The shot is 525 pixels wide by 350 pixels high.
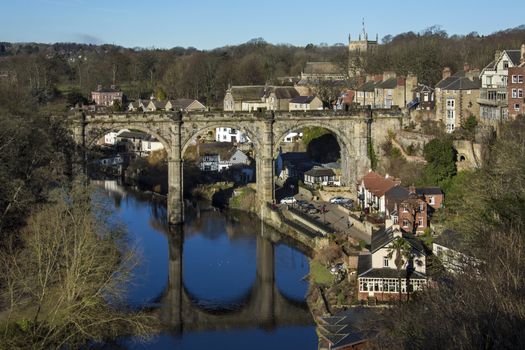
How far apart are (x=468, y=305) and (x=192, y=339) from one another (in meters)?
12.2

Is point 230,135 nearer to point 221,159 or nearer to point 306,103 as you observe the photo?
point 306,103

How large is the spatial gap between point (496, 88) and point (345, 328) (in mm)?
23592

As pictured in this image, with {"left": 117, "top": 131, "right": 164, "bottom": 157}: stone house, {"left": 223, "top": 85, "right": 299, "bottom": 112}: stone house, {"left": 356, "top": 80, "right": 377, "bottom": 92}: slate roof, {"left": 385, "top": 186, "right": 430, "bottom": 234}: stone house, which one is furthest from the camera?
{"left": 223, "top": 85, "right": 299, "bottom": 112}: stone house

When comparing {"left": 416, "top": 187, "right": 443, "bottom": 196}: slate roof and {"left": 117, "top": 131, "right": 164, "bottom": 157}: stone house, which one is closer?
{"left": 416, "top": 187, "right": 443, "bottom": 196}: slate roof

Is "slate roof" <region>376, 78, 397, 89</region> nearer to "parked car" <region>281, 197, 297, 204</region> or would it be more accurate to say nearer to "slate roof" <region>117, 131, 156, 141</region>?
"parked car" <region>281, 197, 297, 204</region>

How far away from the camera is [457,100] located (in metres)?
46.8

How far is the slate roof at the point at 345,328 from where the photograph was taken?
77.3ft

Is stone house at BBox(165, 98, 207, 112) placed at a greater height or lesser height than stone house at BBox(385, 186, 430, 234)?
greater

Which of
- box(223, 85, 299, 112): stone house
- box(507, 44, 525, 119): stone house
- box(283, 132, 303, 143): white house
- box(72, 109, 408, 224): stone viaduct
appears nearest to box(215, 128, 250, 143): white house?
box(223, 85, 299, 112): stone house

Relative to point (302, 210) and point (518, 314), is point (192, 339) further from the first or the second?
point (302, 210)

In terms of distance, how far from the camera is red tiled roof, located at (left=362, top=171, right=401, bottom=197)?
4234cm

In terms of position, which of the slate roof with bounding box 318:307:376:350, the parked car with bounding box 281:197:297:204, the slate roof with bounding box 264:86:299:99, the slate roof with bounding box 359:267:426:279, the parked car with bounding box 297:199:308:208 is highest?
the slate roof with bounding box 264:86:299:99

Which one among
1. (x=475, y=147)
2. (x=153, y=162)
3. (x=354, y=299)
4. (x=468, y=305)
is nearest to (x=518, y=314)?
(x=468, y=305)

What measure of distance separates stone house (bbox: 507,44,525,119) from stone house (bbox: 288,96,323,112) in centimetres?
2513
